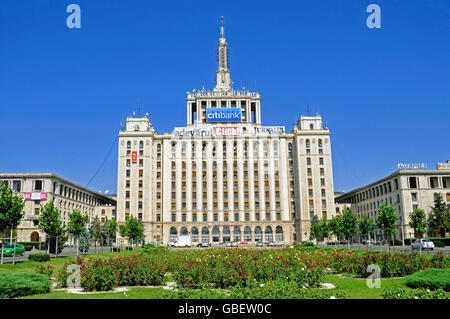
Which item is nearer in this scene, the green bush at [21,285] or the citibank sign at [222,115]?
the green bush at [21,285]

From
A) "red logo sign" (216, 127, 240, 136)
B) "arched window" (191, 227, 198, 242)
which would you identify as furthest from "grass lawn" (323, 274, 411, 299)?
"red logo sign" (216, 127, 240, 136)

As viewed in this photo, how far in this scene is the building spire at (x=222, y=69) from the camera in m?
121

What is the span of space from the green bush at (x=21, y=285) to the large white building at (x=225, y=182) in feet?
266

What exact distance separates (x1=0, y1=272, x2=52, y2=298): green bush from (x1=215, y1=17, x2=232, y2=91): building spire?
107m

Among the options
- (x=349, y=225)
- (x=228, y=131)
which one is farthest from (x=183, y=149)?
(x=349, y=225)

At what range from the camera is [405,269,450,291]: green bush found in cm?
1596

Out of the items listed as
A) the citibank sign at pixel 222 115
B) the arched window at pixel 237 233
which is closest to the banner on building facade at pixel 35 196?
the citibank sign at pixel 222 115

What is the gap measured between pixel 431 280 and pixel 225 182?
Answer: 8493cm

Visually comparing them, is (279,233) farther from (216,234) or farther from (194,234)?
(194,234)

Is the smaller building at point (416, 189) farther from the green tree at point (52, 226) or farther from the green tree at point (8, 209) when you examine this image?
the green tree at point (8, 209)

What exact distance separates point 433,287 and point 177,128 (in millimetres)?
93405

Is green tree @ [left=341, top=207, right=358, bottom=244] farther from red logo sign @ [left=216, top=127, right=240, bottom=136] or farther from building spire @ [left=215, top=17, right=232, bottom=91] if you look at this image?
building spire @ [left=215, top=17, right=232, bottom=91]

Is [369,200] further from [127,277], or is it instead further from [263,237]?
[127,277]
